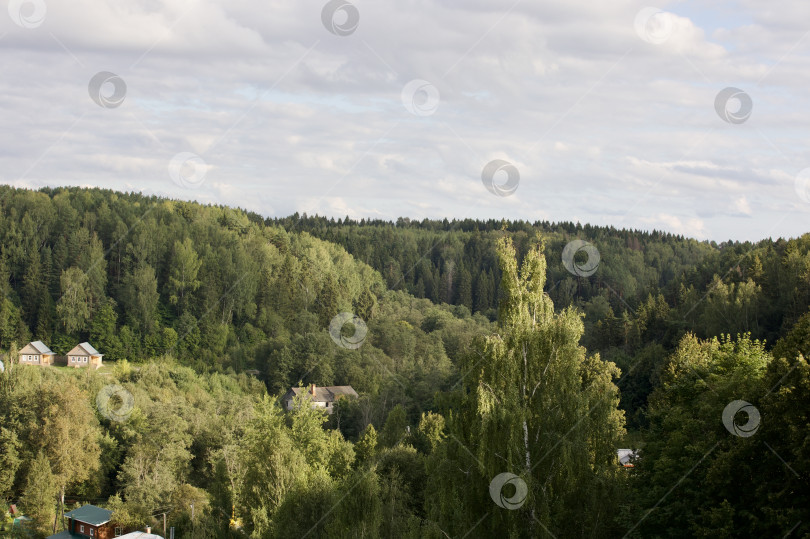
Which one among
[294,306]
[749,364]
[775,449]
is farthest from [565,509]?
[294,306]

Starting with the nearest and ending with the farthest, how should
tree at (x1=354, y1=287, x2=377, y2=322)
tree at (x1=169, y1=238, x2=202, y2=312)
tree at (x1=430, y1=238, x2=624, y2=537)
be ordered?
tree at (x1=430, y1=238, x2=624, y2=537) < tree at (x1=169, y1=238, x2=202, y2=312) < tree at (x1=354, y1=287, x2=377, y2=322)

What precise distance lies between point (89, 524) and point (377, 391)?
116ft

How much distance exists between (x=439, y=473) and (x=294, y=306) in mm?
101811

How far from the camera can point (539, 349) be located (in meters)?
19.3

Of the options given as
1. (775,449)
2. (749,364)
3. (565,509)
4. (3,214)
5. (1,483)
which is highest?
(3,214)

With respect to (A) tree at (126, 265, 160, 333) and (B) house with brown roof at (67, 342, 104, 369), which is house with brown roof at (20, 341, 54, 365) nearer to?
(B) house with brown roof at (67, 342, 104, 369)

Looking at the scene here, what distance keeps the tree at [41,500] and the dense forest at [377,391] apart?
14 centimetres

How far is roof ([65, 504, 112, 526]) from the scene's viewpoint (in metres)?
39.0

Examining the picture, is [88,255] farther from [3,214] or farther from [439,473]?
[439,473]

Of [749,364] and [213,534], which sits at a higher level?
[749,364]

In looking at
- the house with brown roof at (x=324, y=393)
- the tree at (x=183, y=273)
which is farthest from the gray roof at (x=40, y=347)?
the house with brown roof at (x=324, y=393)

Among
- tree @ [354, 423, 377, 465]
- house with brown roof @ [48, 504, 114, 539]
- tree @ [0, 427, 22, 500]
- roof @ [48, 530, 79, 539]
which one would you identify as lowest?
roof @ [48, 530, 79, 539]

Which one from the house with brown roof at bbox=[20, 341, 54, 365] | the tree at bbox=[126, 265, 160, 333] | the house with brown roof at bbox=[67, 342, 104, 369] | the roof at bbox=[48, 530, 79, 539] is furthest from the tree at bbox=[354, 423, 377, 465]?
the tree at bbox=[126, 265, 160, 333]

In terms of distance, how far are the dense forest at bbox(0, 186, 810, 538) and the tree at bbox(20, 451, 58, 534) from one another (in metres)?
0.14
